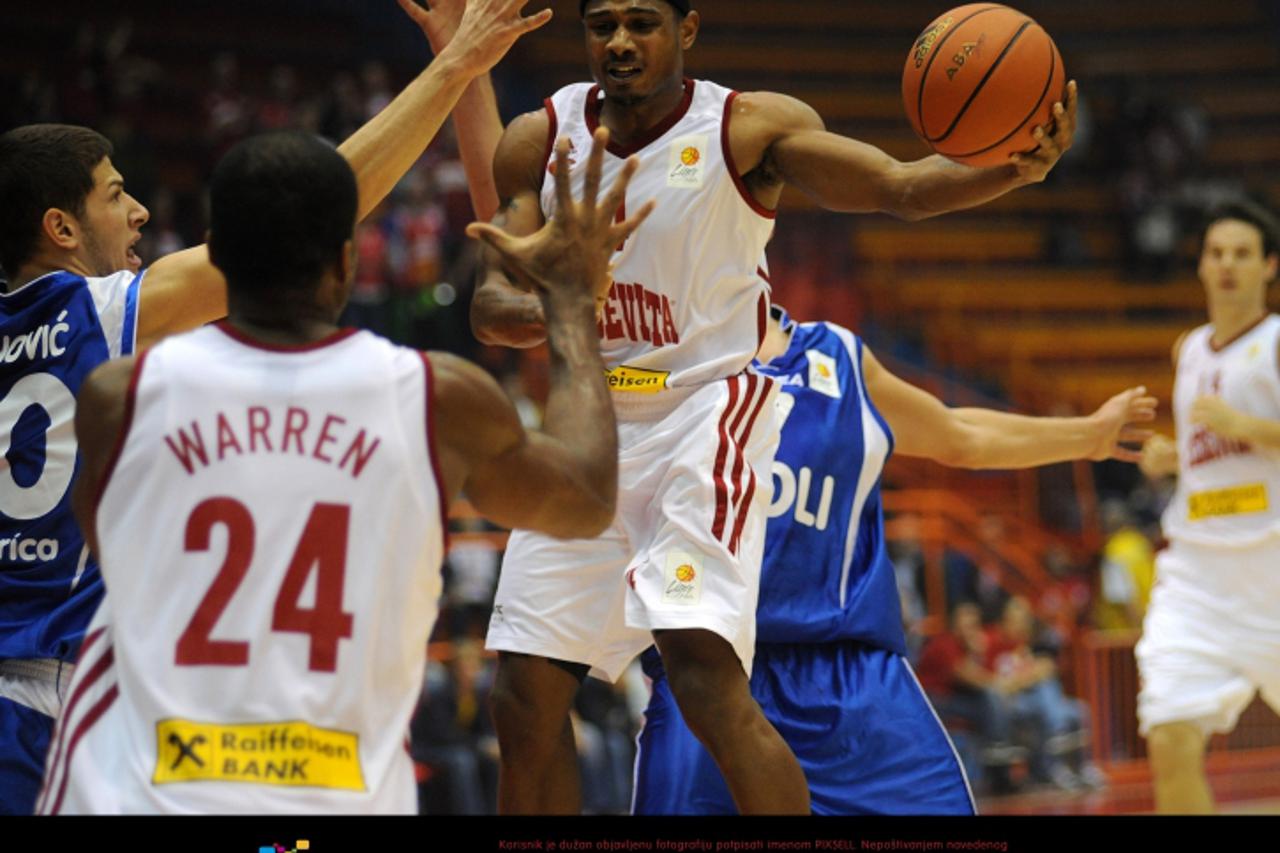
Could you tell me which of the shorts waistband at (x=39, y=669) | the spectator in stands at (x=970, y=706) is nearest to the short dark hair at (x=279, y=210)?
the shorts waistband at (x=39, y=669)

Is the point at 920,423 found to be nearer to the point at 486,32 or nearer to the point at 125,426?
the point at 486,32

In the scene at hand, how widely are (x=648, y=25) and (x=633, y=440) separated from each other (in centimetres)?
116

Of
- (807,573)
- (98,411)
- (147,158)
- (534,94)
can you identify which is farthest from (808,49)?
(98,411)

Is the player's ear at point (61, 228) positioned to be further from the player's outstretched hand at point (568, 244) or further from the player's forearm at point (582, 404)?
the player's forearm at point (582, 404)

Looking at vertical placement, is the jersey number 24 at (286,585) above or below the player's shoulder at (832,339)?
below

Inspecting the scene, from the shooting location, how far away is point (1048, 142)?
4504 mm

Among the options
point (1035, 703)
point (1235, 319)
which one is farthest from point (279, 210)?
point (1035, 703)

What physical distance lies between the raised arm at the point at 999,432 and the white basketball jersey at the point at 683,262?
4.31ft

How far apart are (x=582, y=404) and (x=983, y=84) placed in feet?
5.85

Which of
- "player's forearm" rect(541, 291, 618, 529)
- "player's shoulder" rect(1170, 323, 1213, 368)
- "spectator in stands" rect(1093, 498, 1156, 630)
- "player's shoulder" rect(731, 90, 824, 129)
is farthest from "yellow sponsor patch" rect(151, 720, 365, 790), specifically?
"spectator in stands" rect(1093, 498, 1156, 630)

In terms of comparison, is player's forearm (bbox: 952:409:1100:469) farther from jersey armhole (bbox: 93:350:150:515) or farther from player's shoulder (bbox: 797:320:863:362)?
jersey armhole (bbox: 93:350:150:515)

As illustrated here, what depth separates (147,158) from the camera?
14.4m

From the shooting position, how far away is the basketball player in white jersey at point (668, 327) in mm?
4562

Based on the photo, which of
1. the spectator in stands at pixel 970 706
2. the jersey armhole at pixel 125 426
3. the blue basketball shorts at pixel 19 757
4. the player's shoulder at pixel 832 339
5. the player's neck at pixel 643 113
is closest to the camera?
the jersey armhole at pixel 125 426
